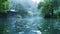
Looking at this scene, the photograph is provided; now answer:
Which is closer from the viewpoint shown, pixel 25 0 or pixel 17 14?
pixel 17 14

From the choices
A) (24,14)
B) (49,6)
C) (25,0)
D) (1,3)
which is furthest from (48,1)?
(25,0)

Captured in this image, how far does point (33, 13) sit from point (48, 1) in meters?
20.6

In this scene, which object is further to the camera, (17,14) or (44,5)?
(17,14)

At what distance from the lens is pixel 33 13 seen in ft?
153

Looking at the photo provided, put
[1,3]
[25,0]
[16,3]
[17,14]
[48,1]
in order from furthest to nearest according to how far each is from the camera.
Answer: [25,0] → [16,3] → [17,14] → [48,1] → [1,3]

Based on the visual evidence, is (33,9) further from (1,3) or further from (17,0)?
(1,3)

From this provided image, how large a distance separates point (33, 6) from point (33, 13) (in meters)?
2.18

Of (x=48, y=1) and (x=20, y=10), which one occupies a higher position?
(x=48, y=1)

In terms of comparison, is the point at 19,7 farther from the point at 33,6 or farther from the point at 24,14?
the point at 33,6

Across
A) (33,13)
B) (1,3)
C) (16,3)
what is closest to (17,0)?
(16,3)

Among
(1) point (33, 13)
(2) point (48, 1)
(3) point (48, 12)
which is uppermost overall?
(2) point (48, 1)

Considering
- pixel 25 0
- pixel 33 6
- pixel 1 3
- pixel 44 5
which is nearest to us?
pixel 1 3

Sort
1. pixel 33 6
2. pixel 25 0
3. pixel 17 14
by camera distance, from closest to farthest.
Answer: pixel 17 14
pixel 25 0
pixel 33 6

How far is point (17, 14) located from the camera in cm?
3391
